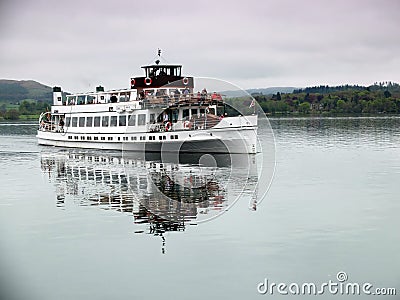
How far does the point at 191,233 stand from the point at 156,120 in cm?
2872

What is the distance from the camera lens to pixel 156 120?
163ft

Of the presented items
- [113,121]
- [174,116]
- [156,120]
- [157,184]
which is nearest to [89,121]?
[113,121]

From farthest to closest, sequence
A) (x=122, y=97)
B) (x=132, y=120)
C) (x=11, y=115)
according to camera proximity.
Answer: (x=11, y=115), (x=122, y=97), (x=132, y=120)

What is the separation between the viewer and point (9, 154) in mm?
51875

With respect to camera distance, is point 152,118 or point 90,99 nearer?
point 152,118

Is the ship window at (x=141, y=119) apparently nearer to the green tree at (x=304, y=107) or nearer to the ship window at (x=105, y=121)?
the ship window at (x=105, y=121)

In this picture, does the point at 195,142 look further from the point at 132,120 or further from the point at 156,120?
the point at 132,120

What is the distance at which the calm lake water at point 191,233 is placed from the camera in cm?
1692

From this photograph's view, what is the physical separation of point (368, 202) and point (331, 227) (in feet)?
17.0

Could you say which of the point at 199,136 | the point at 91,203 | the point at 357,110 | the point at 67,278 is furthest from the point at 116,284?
the point at 357,110

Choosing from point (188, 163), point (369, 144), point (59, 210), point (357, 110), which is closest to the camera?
point (59, 210)

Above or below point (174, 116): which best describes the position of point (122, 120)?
below

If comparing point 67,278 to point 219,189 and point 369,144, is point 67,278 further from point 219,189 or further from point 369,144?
point 369,144

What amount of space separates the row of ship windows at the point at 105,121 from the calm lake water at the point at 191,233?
1404cm
